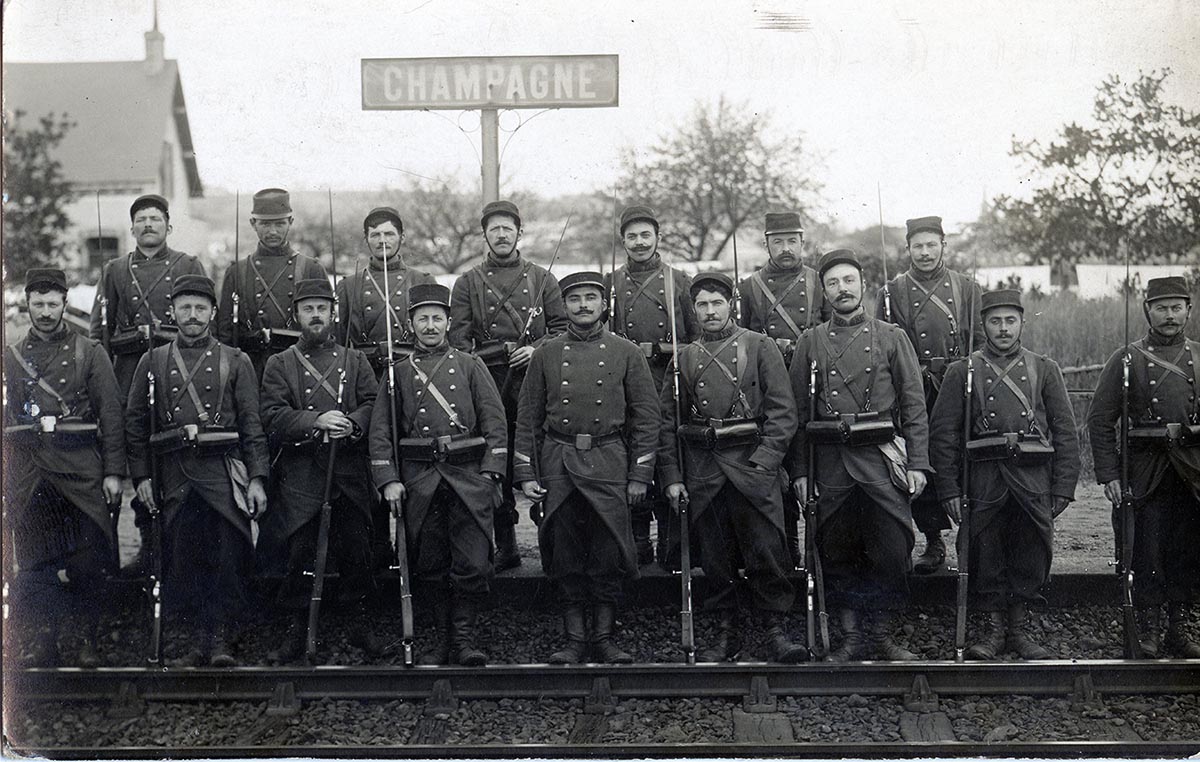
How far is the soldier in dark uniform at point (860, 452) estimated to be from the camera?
16.1 ft

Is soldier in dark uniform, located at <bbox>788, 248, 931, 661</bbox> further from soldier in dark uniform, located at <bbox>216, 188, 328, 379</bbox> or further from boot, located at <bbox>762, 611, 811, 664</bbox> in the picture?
soldier in dark uniform, located at <bbox>216, 188, 328, 379</bbox>

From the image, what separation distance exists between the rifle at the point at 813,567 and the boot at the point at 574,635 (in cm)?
107

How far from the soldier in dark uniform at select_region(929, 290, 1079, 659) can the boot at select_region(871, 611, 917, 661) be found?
38 cm

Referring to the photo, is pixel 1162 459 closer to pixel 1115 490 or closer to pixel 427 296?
pixel 1115 490

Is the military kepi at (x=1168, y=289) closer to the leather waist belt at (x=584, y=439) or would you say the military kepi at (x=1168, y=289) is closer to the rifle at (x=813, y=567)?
the rifle at (x=813, y=567)

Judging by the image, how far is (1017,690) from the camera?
4.72 m

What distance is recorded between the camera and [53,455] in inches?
201

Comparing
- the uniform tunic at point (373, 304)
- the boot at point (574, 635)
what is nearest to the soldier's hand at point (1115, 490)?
the boot at point (574, 635)

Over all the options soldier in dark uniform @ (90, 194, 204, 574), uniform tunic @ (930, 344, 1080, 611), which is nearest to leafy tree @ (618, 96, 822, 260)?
uniform tunic @ (930, 344, 1080, 611)

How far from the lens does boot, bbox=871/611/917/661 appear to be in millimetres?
4913

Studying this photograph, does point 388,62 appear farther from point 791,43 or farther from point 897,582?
point 897,582

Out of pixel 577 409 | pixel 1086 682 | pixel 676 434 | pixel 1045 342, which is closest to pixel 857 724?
pixel 1086 682

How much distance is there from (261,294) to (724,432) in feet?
8.46

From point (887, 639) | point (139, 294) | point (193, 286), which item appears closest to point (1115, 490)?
A: point (887, 639)
